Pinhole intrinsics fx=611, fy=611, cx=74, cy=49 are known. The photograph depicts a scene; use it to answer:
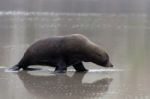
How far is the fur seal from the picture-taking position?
11.7 m

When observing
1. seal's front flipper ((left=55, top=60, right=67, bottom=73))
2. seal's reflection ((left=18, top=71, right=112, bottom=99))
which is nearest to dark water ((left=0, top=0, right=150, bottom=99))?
seal's reflection ((left=18, top=71, right=112, bottom=99))

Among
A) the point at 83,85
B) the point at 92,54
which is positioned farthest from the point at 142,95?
the point at 92,54

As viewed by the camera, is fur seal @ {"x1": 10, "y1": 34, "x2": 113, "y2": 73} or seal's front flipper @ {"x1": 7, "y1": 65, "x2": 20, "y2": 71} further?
seal's front flipper @ {"x1": 7, "y1": 65, "x2": 20, "y2": 71}

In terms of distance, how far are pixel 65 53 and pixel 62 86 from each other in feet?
5.09

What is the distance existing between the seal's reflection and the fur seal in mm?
314

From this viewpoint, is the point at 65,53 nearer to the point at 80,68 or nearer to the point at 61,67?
the point at 61,67

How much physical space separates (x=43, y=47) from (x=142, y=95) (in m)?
3.13

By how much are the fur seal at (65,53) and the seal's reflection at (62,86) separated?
0.31 metres

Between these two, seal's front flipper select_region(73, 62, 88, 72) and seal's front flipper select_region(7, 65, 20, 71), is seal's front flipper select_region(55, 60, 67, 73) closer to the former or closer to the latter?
seal's front flipper select_region(73, 62, 88, 72)

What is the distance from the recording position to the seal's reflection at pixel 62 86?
939 centimetres

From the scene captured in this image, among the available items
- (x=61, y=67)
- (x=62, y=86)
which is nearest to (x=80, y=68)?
(x=61, y=67)

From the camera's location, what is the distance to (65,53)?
11711 millimetres

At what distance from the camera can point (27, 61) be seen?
12.1 metres

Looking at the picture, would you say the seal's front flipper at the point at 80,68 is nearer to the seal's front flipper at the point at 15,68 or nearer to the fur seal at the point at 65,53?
the fur seal at the point at 65,53
